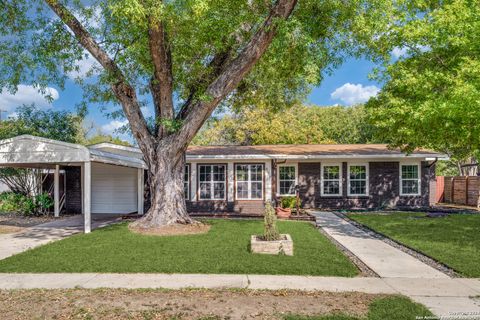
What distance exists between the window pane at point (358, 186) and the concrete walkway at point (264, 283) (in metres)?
11.6

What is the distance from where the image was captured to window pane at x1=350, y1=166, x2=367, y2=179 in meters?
17.6

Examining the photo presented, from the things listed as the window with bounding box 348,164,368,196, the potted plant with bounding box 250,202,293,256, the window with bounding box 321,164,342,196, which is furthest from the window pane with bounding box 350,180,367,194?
the potted plant with bounding box 250,202,293,256

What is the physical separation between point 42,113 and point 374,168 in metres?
16.9

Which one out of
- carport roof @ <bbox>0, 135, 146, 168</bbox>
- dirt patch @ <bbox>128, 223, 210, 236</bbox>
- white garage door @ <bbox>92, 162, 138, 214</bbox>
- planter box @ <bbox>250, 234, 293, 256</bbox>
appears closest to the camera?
planter box @ <bbox>250, 234, 293, 256</bbox>

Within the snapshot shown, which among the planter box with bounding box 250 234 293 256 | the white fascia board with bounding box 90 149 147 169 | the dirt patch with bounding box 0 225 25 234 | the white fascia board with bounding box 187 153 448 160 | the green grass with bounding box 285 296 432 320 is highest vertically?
the white fascia board with bounding box 187 153 448 160

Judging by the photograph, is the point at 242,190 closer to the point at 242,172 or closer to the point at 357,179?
the point at 242,172

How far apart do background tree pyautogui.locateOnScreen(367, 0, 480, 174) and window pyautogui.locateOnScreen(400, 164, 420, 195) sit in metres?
3.17

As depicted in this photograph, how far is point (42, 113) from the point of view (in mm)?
19281

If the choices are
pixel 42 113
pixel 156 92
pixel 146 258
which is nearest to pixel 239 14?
pixel 156 92

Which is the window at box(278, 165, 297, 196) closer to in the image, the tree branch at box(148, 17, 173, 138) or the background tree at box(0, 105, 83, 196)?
the tree branch at box(148, 17, 173, 138)

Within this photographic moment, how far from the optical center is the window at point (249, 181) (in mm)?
16578

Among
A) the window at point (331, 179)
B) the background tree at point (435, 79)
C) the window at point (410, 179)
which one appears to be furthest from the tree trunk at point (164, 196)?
the window at point (410, 179)

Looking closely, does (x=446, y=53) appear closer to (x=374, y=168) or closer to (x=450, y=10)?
(x=450, y=10)

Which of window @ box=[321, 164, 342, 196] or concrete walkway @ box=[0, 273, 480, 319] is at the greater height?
window @ box=[321, 164, 342, 196]
